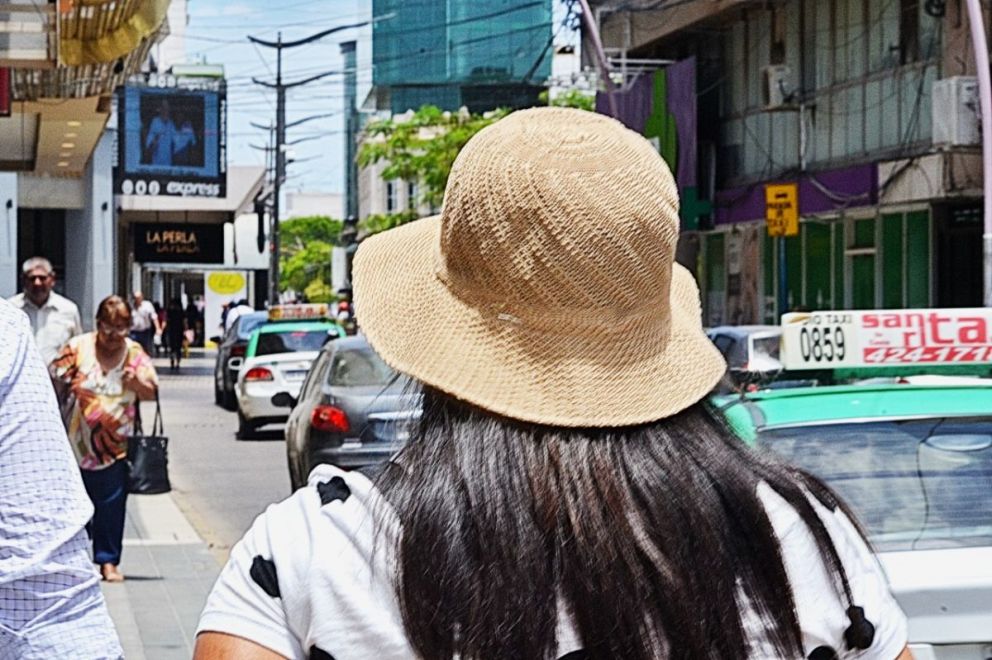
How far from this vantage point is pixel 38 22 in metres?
14.2

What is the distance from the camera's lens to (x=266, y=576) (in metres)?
2.00

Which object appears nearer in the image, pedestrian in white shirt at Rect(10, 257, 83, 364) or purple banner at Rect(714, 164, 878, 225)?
pedestrian in white shirt at Rect(10, 257, 83, 364)

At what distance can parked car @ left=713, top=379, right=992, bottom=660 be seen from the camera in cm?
489

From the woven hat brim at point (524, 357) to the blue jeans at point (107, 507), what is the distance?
846cm

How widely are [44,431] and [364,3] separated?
49.4 ft

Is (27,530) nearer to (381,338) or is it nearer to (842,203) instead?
(381,338)

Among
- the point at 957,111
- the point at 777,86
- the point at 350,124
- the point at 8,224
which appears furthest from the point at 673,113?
the point at 350,124

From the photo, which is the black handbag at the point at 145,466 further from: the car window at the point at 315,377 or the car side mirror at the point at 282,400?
the car window at the point at 315,377

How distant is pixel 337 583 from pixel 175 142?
1444 inches

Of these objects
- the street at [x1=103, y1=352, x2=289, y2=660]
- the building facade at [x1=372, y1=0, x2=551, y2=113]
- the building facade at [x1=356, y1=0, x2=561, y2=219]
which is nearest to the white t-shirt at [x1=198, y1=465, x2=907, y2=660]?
the street at [x1=103, y1=352, x2=289, y2=660]

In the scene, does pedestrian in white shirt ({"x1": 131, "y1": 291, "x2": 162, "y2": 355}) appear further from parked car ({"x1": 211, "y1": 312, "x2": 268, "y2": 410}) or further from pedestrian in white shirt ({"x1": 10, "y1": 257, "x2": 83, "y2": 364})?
pedestrian in white shirt ({"x1": 10, "y1": 257, "x2": 83, "y2": 364})

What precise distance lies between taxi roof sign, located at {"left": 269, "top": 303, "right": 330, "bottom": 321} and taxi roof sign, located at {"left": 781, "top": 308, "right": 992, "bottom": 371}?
22.9 meters

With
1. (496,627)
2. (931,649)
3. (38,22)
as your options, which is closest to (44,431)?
(496,627)

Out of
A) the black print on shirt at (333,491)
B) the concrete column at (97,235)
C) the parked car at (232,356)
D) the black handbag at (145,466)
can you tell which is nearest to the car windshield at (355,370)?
the black handbag at (145,466)
